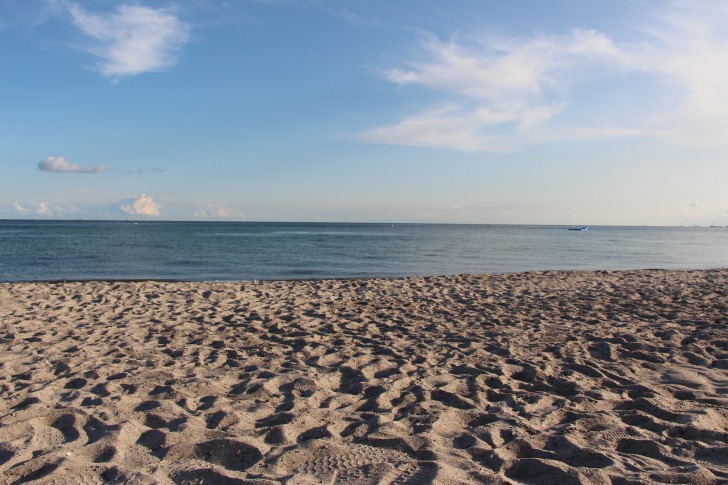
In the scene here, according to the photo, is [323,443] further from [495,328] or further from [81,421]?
[495,328]

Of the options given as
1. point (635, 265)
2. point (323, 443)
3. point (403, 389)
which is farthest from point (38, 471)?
point (635, 265)

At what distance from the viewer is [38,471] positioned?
3.41 m

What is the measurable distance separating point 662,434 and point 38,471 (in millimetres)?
4640

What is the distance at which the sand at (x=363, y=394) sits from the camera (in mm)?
3496

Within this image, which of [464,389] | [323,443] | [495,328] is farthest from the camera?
[495,328]

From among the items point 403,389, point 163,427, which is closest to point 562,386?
point 403,389

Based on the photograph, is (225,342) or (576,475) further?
(225,342)

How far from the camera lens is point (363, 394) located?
508 centimetres

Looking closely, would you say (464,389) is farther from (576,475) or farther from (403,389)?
(576,475)

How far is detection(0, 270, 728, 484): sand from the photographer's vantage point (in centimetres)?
350

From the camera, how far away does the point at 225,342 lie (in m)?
7.30

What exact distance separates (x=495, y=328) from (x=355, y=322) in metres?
2.37

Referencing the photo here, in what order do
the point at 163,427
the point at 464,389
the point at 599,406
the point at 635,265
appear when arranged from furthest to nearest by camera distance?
the point at 635,265, the point at 464,389, the point at 599,406, the point at 163,427

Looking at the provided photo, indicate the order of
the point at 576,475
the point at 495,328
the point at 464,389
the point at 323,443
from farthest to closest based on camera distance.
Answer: the point at 495,328 → the point at 464,389 → the point at 323,443 → the point at 576,475
